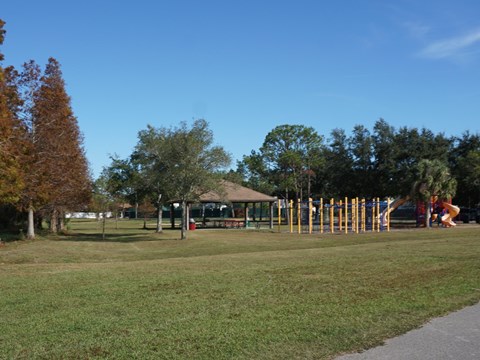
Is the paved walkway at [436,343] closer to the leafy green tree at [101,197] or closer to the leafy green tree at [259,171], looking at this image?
the leafy green tree at [101,197]

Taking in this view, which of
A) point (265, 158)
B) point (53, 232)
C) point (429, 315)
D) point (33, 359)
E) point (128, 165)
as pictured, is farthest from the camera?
point (265, 158)

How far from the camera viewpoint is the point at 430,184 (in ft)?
138

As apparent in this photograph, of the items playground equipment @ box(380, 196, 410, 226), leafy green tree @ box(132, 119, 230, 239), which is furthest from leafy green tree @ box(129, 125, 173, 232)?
playground equipment @ box(380, 196, 410, 226)

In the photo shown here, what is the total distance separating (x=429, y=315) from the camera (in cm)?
738

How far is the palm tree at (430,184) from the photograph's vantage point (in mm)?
42188

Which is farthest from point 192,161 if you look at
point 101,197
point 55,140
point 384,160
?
point 384,160

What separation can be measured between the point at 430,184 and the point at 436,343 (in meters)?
38.6

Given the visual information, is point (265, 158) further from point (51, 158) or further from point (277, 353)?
point (277, 353)

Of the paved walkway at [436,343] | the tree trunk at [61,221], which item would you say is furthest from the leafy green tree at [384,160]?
the paved walkway at [436,343]

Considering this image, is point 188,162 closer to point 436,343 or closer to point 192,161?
point 192,161

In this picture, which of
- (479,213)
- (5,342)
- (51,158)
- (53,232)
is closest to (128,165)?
(53,232)

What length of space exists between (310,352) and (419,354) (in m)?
1.19

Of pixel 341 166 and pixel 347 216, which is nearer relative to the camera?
pixel 347 216

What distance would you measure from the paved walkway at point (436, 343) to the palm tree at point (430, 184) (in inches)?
1456
